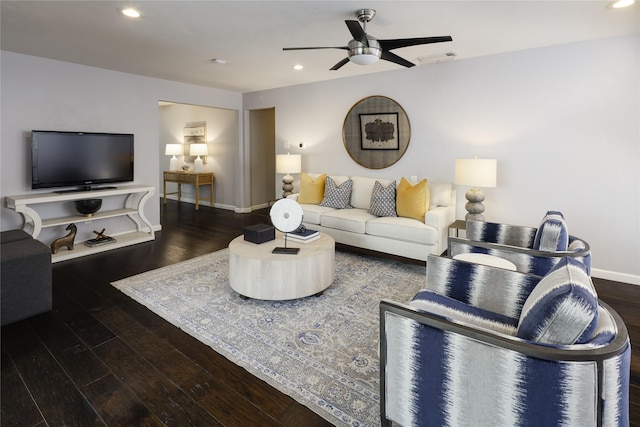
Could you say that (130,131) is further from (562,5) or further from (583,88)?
(583,88)

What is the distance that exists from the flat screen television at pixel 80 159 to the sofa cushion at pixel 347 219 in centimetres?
289

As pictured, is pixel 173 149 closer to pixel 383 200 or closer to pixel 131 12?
pixel 131 12

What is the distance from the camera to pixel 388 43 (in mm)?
2605

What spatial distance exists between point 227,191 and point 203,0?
16.6 feet

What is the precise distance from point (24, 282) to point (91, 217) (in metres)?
1.92

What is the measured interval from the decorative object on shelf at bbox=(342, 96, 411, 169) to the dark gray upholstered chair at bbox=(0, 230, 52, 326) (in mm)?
3890

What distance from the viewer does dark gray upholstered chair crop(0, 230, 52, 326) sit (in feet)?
8.09

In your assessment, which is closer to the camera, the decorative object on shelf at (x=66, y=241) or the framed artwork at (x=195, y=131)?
the decorative object on shelf at (x=66, y=241)

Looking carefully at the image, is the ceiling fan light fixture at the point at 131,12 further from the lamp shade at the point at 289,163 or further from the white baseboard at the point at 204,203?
the white baseboard at the point at 204,203

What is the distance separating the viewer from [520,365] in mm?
1133

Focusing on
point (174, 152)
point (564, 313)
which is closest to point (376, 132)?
point (564, 313)

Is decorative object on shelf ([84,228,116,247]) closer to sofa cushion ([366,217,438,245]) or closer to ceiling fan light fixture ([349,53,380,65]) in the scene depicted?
sofa cushion ([366,217,438,245])

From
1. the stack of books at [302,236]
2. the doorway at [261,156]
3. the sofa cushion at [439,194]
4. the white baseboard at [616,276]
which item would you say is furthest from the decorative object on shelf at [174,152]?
the white baseboard at [616,276]

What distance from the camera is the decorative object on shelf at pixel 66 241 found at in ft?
13.0
